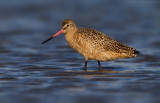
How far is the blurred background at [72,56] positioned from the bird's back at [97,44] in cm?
35

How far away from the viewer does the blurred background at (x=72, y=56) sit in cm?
598

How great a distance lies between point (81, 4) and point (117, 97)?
11533 millimetres

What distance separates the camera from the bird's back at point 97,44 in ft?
26.2

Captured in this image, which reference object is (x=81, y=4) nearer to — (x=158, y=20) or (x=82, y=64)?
(x=158, y=20)

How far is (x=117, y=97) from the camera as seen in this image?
5.74m

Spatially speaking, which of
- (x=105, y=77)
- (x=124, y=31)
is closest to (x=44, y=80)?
(x=105, y=77)

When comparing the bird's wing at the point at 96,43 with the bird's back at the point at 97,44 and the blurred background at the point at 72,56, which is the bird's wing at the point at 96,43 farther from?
the blurred background at the point at 72,56

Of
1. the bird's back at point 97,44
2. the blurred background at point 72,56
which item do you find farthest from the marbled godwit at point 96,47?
the blurred background at point 72,56

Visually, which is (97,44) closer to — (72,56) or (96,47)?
(96,47)

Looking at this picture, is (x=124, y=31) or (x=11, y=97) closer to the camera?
(x=11, y=97)

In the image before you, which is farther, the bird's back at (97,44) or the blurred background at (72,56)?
the bird's back at (97,44)

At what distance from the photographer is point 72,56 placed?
9688 millimetres

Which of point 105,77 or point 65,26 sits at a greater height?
point 65,26

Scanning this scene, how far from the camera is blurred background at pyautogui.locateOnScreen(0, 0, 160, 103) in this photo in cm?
598
